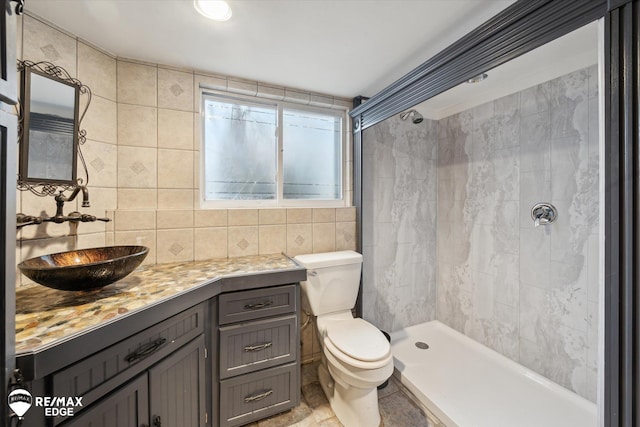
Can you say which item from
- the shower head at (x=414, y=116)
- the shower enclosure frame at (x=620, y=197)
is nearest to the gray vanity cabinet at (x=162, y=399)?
the shower enclosure frame at (x=620, y=197)

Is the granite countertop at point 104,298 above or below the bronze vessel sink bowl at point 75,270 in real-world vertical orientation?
below

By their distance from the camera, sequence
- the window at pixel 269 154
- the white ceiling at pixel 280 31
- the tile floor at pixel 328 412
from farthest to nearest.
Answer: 1. the window at pixel 269 154
2. the tile floor at pixel 328 412
3. the white ceiling at pixel 280 31

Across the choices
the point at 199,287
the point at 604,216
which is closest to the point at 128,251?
the point at 199,287

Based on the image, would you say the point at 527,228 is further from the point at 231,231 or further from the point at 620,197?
the point at 231,231

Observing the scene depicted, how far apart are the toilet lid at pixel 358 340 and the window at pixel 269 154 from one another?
948 millimetres

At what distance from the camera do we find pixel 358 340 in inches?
58.6

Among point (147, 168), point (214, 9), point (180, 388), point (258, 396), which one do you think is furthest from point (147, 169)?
point (258, 396)

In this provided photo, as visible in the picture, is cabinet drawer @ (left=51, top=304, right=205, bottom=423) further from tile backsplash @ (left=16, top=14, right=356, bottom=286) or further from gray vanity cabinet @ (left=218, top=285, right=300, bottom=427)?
tile backsplash @ (left=16, top=14, right=356, bottom=286)

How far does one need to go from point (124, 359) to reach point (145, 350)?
0.07 metres

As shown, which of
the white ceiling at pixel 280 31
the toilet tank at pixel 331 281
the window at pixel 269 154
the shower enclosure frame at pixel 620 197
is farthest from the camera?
the window at pixel 269 154

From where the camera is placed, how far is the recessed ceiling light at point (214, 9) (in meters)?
1.08

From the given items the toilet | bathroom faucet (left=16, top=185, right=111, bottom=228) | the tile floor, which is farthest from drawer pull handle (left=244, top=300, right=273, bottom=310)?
bathroom faucet (left=16, top=185, right=111, bottom=228)

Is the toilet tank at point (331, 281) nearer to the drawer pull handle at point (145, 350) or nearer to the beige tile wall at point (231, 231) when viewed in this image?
the beige tile wall at point (231, 231)

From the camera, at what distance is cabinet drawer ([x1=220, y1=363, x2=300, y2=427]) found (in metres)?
1.32
